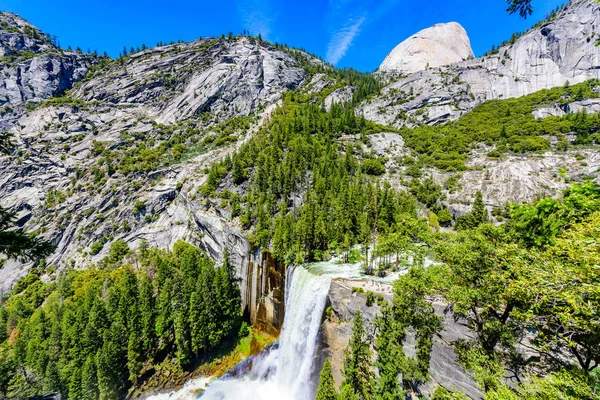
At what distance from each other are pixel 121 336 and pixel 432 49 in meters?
237

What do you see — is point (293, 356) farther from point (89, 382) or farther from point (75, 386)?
point (75, 386)

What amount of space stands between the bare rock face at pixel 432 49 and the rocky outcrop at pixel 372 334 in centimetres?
19948

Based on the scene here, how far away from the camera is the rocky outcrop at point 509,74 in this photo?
104438 millimetres

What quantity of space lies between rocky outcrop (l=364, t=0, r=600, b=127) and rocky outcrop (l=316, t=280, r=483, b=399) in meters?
105

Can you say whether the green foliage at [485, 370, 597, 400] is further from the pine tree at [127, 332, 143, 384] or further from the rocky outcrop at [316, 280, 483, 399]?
the pine tree at [127, 332, 143, 384]

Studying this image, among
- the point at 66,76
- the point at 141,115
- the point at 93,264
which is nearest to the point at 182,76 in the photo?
the point at 141,115

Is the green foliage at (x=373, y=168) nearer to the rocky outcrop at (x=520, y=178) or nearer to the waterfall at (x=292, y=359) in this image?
the rocky outcrop at (x=520, y=178)

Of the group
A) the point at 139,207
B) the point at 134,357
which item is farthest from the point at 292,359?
the point at 139,207

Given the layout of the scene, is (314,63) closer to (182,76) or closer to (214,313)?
(182,76)

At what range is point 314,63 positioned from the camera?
180625 mm

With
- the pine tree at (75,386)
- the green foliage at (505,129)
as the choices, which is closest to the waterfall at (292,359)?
the pine tree at (75,386)

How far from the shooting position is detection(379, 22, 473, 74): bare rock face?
184 m

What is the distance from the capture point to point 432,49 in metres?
187

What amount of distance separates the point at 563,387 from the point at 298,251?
35.3 metres
